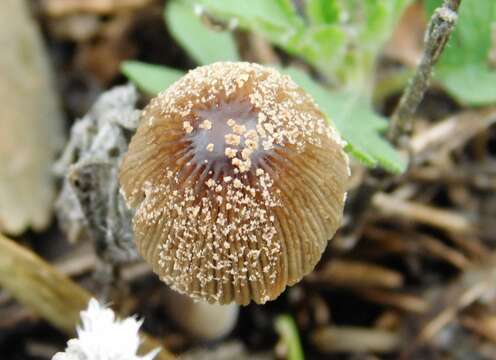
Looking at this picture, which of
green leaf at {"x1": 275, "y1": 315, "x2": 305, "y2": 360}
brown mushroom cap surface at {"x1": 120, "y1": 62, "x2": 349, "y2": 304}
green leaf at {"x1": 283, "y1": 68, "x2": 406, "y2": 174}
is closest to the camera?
brown mushroom cap surface at {"x1": 120, "y1": 62, "x2": 349, "y2": 304}

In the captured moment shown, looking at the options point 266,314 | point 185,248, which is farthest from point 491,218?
point 185,248

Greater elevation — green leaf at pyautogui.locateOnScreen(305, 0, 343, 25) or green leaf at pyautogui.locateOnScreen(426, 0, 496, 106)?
green leaf at pyautogui.locateOnScreen(305, 0, 343, 25)

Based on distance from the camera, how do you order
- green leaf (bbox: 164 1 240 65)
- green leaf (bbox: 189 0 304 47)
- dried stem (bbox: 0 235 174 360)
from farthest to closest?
1. green leaf (bbox: 164 1 240 65)
2. green leaf (bbox: 189 0 304 47)
3. dried stem (bbox: 0 235 174 360)

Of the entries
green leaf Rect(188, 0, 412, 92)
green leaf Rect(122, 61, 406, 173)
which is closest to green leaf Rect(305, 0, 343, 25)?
green leaf Rect(188, 0, 412, 92)

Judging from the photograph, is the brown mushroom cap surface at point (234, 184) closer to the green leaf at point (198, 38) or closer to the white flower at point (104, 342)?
the white flower at point (104, 342)

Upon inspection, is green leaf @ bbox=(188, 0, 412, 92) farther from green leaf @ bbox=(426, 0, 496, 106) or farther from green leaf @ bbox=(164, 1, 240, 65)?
green leaf @ bbox=(426, 0, 496, 106)
